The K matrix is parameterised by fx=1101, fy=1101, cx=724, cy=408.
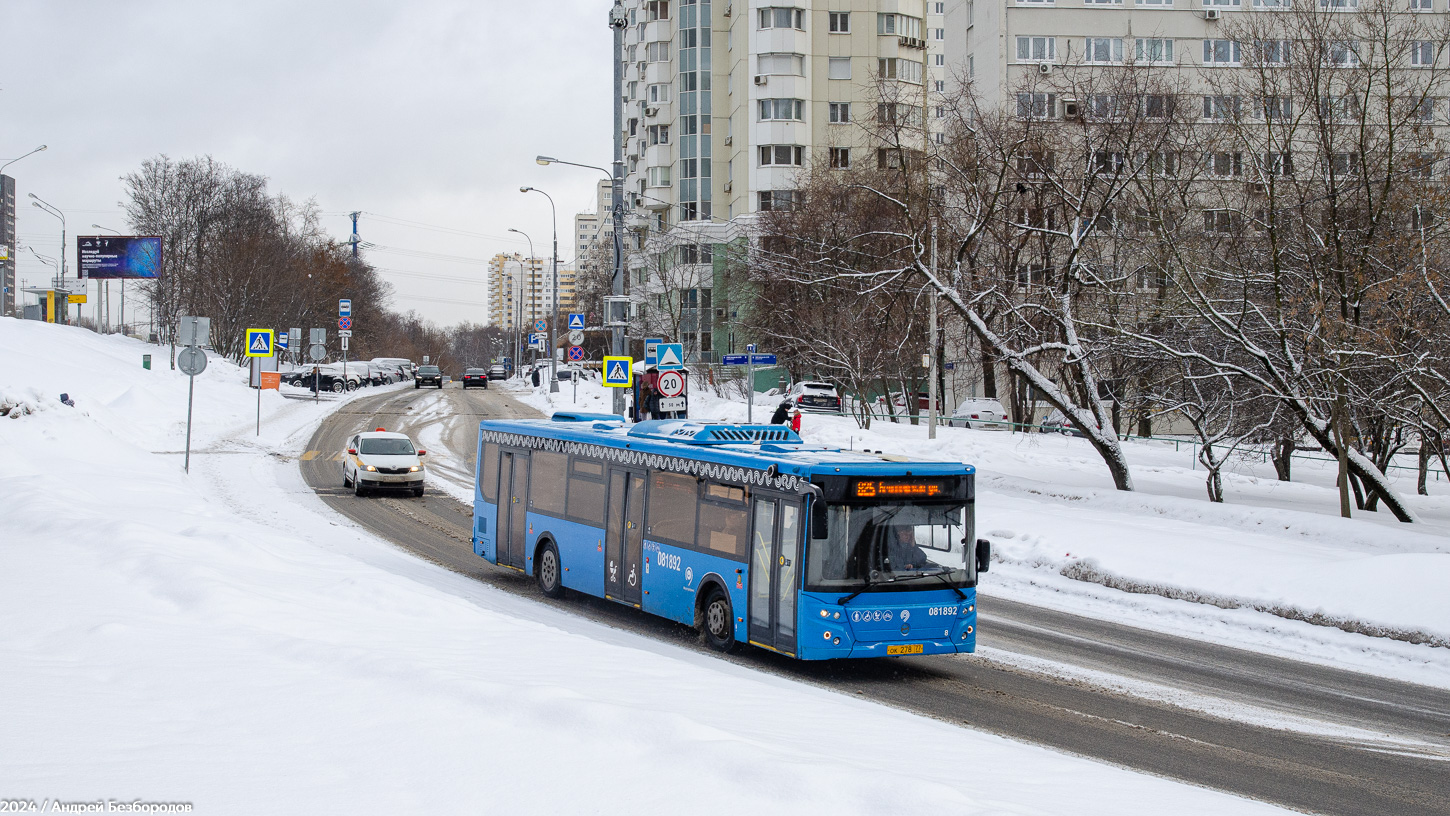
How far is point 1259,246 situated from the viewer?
79.6ft

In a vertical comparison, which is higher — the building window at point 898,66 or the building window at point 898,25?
the building window at point 898,25

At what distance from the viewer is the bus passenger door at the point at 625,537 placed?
43.8 ft

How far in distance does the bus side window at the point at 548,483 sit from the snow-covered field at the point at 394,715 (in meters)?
2.08

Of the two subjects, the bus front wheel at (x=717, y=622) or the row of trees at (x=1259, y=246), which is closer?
the bus front wheel at (x=717, y=622)

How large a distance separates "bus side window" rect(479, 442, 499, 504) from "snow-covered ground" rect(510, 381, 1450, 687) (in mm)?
→ 7600

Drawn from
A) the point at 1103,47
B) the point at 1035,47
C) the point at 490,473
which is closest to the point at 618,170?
the point at 490,473

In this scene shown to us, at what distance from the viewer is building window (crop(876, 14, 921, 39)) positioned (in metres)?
76.7

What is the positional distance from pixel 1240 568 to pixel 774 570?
8.41 meters

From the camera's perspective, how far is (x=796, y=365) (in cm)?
5138

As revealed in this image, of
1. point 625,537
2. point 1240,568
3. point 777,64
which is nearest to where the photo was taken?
point 625,537

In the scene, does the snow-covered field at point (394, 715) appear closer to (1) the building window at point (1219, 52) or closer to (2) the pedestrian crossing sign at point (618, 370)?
(2) the pedestrian crossing sign at point (618, 370)

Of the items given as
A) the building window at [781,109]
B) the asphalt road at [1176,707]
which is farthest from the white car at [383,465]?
the building window at [781,109]

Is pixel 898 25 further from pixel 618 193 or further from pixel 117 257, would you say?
pixel 618 193

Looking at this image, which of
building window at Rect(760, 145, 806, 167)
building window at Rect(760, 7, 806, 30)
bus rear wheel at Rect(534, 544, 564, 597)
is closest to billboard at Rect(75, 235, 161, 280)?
building window at Rect(760, 145, 806, 167)
